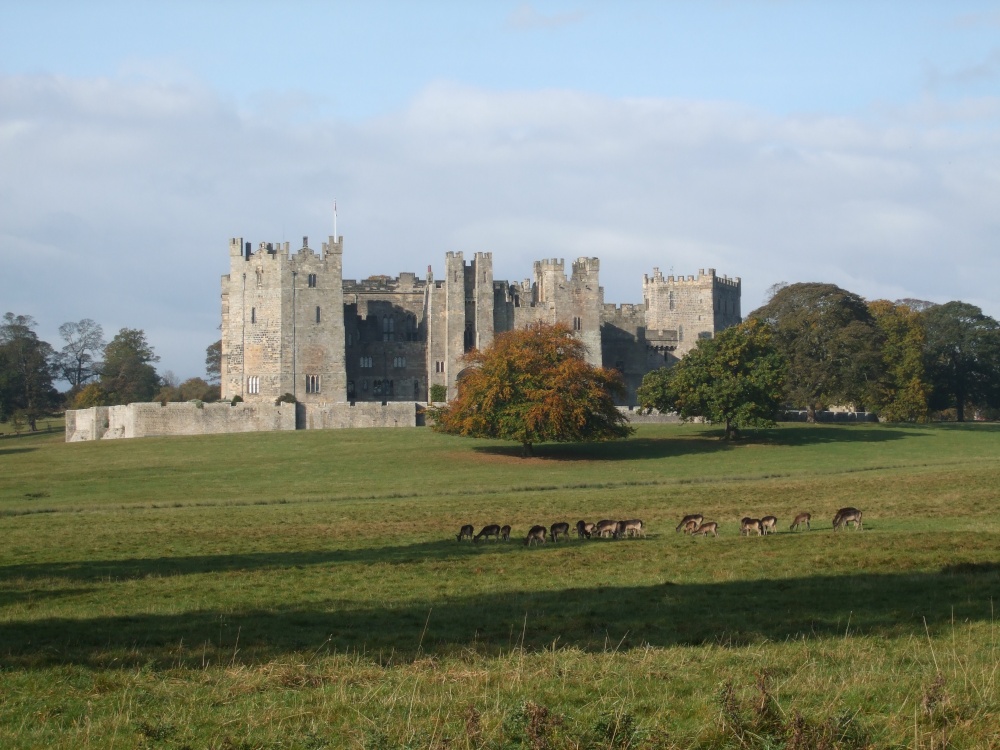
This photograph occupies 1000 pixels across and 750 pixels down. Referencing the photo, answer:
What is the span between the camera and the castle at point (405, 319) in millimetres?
98438

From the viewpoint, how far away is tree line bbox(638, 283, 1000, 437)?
258 feet

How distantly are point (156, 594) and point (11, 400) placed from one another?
103 m

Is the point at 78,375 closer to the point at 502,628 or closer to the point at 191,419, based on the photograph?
the point at 191,419

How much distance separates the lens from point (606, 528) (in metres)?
31.0

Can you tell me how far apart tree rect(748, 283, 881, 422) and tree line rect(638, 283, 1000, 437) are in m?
0.07

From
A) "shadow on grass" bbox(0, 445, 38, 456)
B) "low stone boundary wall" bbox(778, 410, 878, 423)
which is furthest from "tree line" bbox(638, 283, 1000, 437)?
"shadow on grass" bbox(0, 445, 38, 456)

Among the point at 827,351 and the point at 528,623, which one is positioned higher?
the point at 827,351

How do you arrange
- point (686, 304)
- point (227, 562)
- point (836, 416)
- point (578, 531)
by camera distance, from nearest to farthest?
point (227, 562) < point (578, 531) < point (836, 416) < point (686, 304)

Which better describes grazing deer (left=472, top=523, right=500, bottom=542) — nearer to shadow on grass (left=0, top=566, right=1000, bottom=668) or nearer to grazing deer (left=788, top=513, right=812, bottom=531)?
grazing deer (left=788, top=513, right=812, bottom=531)

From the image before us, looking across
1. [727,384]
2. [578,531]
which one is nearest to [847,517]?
[578,531]

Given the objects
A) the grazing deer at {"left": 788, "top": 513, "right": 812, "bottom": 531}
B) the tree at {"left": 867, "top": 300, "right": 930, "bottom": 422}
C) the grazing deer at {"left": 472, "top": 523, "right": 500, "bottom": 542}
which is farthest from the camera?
the tree at {"left": 867, "top": 300, "right": 930, "bottom": 422}

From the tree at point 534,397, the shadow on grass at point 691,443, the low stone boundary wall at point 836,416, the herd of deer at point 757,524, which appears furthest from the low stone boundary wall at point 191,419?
the herd of deer at point 757,524

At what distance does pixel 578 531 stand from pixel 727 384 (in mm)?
47833

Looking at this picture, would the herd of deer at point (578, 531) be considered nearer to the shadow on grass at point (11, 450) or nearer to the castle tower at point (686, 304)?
the shadow on grass at point (11, 450)
